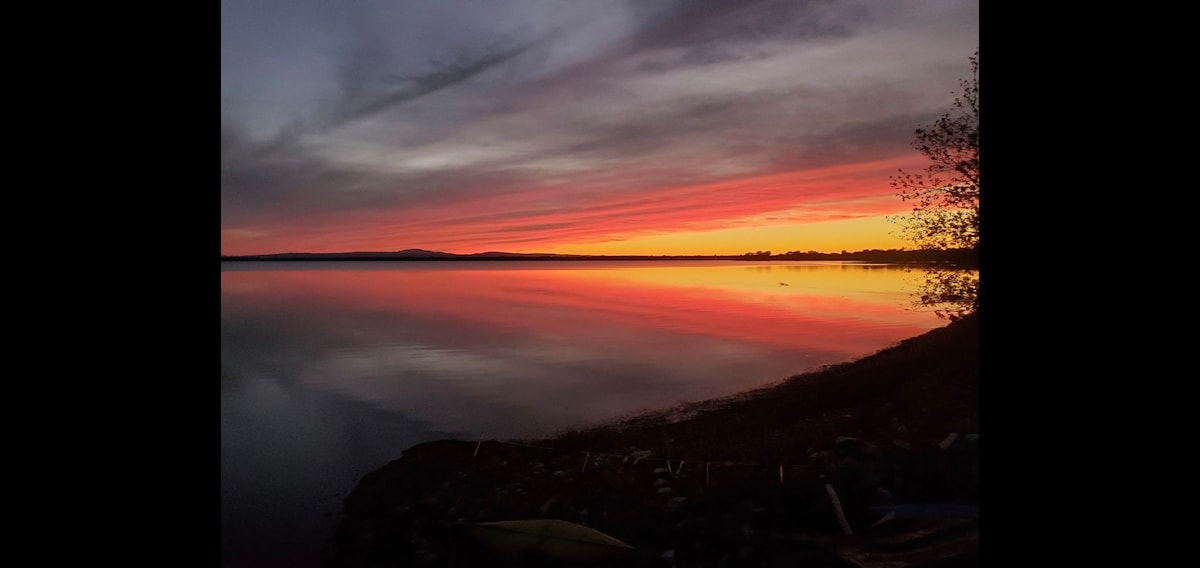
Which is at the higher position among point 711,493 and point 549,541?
point 711,493

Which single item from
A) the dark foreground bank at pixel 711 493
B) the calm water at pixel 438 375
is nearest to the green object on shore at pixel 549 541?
the dark foreground bank at pixel 711 493

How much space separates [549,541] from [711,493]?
203 centimetres

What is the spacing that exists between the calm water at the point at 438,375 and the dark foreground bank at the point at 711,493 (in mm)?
1221

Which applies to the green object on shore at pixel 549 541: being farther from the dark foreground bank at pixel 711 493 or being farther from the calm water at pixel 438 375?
the calm water at pixel 438 375

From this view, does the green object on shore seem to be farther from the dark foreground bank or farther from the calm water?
the calm water

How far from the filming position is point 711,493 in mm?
7023

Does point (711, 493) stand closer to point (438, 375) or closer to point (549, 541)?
point (549, 541)

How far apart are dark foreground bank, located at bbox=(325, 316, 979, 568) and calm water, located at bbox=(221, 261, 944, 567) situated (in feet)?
4.01

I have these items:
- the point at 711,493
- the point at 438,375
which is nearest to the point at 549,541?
the point at 711,493

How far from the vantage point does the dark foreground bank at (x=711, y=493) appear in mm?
5617

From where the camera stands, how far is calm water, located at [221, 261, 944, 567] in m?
9.45
